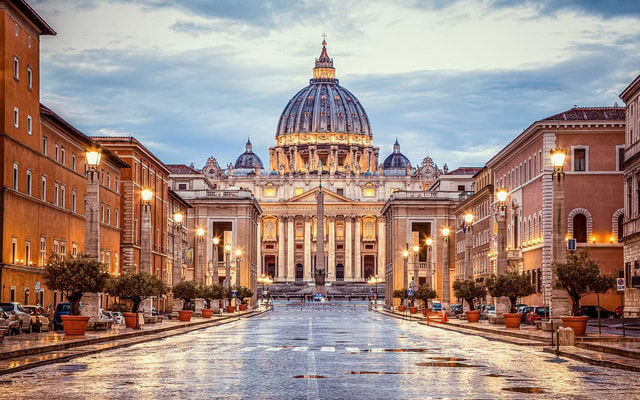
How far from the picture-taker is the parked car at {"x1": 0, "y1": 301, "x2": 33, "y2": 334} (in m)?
43.7

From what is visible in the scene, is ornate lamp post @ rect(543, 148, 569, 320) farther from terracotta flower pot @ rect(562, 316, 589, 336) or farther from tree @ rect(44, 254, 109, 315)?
tree @ rect(44, 254, 109, 315)

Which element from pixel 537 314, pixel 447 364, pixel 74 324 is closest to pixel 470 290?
pixel 537 314

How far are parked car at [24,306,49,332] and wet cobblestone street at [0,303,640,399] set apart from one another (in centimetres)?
1446

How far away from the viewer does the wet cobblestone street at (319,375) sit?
61.6 ft

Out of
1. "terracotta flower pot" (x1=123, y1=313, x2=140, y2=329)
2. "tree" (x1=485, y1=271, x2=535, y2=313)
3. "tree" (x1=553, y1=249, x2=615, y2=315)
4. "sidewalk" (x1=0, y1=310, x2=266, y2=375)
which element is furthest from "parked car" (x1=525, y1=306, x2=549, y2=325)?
"sidewalk" (x1=0, y1=310, x2=266, y2=375)

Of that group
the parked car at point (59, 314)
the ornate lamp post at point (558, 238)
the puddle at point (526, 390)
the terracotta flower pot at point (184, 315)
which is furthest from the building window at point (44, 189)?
the puddle at point (526, 390)

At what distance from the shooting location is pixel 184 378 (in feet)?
71.6

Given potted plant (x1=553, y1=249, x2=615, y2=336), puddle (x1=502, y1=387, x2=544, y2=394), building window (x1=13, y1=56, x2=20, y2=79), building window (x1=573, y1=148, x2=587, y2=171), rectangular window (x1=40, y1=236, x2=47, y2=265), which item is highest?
building window (x1=13, y1=56, x2=20, y2=79)

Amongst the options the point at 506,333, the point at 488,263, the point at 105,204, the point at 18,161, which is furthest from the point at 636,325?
the point at 488,263

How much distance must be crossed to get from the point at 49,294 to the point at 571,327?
3598 cm

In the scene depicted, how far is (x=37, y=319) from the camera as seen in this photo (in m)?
47.5

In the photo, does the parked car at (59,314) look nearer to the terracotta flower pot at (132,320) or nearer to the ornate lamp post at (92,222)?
the terracotta flower pot at (132,320)

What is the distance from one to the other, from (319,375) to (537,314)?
38378 mm

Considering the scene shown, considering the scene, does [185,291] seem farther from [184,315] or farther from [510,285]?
[510,285]
